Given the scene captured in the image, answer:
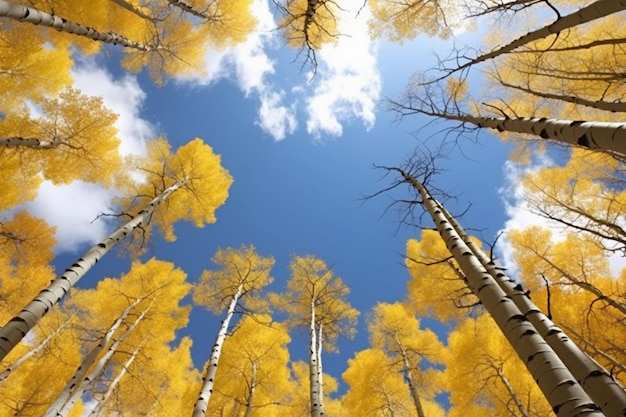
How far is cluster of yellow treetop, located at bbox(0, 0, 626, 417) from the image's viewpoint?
8.55 m

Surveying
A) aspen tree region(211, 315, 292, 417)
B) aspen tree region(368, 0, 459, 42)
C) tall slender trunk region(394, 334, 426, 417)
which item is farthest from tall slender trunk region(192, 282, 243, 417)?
aspen tree region(368, 0, 459, 42)

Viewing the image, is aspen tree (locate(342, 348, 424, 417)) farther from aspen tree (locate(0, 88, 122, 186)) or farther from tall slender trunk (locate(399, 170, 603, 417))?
aspen tree (locate(0, 88, 122, 186))

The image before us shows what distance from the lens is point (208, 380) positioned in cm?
543

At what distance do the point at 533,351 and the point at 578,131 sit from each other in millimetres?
1731

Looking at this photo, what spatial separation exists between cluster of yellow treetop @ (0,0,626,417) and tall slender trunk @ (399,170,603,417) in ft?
16.4

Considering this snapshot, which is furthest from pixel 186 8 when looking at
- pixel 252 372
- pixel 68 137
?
pixel 252 372

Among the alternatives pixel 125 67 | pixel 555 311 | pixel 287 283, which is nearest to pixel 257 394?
pixel 287 283

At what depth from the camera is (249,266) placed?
1097 cm

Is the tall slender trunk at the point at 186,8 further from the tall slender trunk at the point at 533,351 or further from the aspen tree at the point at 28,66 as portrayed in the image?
the tall slender trunk at the point at 533,351

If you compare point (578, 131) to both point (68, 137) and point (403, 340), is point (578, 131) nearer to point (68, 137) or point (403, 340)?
point (403, 340)

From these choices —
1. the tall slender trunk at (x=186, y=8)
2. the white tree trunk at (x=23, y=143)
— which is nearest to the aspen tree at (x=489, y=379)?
the tall slender trunk at (x=186, y=8)

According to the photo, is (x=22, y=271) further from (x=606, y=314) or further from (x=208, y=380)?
(x=606, y=314)

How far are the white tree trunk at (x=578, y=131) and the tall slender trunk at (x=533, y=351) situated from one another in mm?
1176

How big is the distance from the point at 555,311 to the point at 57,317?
15.0 m
